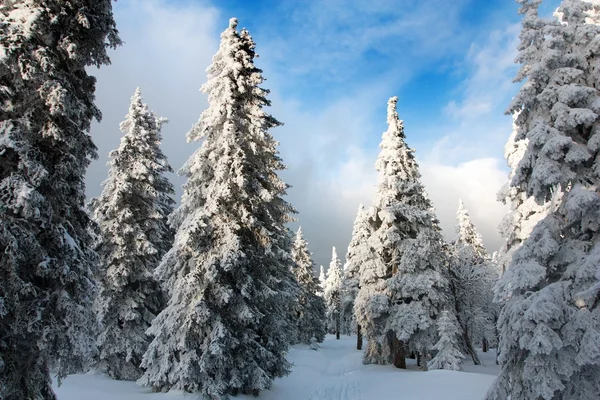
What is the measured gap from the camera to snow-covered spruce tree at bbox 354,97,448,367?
22.2m

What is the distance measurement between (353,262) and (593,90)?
63.3 feet

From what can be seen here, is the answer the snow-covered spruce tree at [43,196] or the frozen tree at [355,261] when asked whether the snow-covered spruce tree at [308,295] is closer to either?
the frozen tree at [355,261]

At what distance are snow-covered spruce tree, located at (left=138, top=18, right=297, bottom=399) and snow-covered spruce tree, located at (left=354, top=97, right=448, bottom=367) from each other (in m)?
8.89

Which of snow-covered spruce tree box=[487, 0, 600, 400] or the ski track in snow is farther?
the ski track in snow

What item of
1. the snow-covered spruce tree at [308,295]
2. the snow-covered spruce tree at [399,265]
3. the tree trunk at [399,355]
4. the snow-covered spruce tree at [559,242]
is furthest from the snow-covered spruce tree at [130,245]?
the snow-covered spruce tree at [308,295]

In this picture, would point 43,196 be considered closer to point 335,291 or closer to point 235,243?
point 235,243

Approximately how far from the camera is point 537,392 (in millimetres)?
8625

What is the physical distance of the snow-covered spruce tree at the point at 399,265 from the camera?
72.8ft

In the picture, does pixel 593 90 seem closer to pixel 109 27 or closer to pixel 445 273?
pixel 109 27

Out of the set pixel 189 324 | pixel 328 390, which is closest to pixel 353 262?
pixel 328 390

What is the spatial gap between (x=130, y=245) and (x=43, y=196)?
39.7 feet

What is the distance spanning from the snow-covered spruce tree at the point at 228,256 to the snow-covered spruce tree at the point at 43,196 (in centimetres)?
492

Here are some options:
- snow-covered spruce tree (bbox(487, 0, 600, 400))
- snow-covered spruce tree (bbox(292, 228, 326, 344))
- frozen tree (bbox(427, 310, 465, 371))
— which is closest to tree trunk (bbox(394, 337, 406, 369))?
frozen tree (bbox(427, 310, 465, 371))

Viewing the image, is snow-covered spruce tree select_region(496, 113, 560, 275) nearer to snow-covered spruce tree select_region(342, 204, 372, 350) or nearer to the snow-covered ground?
the snow-covered ground
